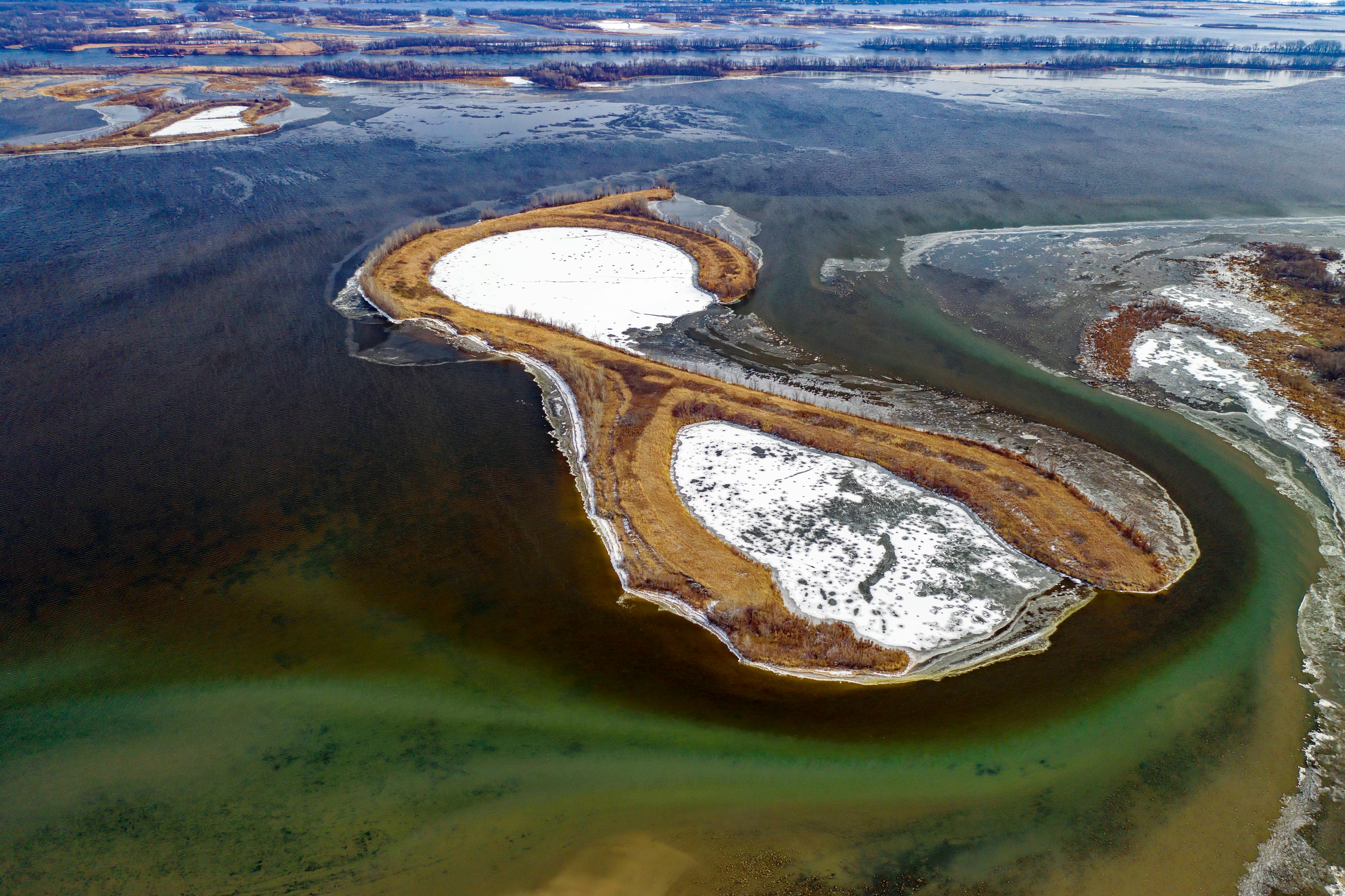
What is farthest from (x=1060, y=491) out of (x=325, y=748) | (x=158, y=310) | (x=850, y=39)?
(x=850, y=39)

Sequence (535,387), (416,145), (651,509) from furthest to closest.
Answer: (416,145), (535,387), (651,509)

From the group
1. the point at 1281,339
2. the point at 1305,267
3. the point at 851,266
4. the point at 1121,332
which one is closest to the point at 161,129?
the point at 851,266

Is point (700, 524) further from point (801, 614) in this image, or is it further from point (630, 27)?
point (630, 27)

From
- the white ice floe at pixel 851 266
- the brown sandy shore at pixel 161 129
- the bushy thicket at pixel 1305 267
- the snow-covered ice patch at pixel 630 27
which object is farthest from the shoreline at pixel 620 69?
the bushy thicket at pixel 1305 267

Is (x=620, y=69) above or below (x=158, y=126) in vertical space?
above

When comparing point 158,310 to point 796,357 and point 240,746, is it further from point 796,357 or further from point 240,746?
point 796,357

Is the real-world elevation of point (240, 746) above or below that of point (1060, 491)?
→ below
